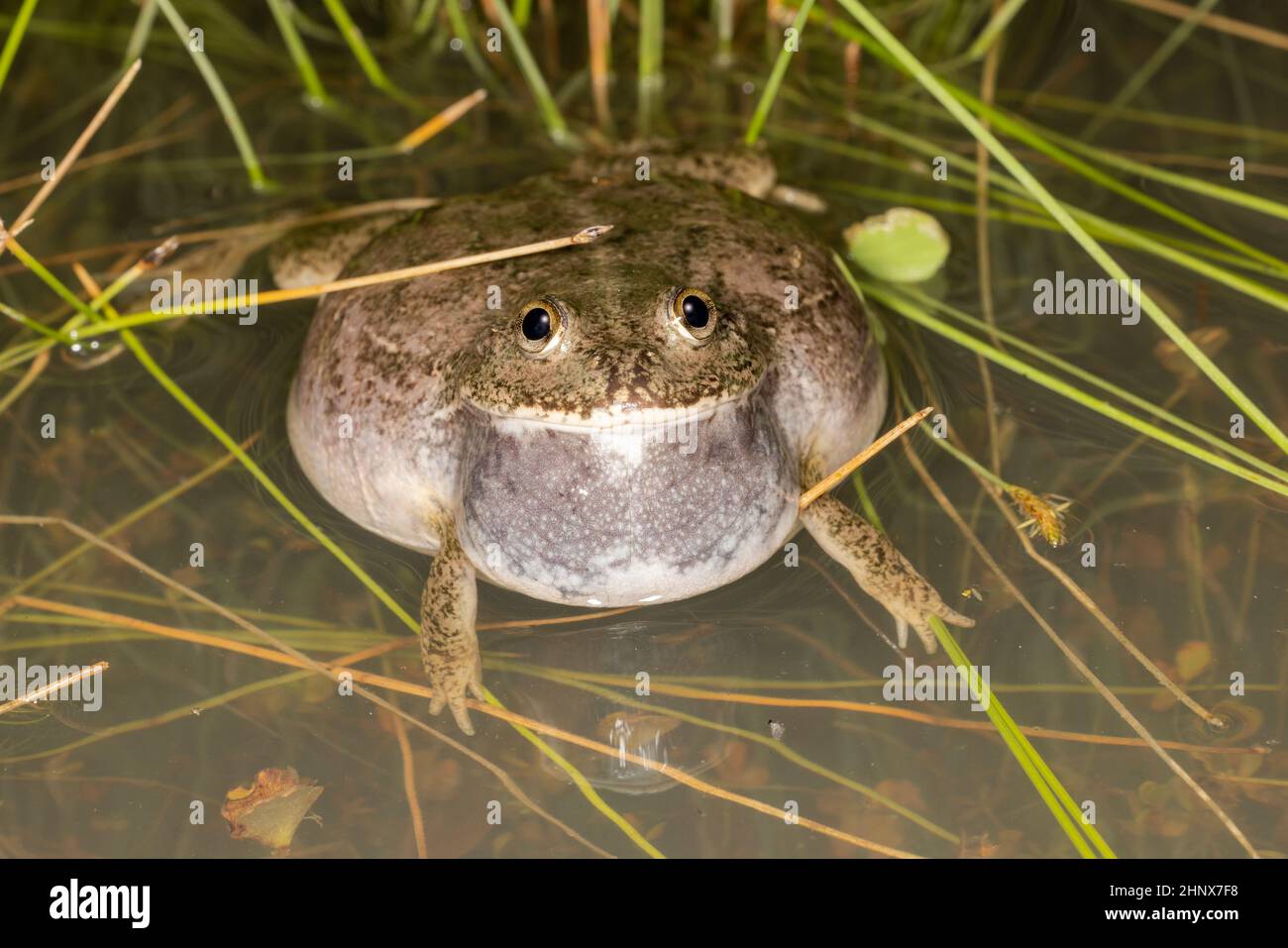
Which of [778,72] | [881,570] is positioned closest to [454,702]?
[881,570]

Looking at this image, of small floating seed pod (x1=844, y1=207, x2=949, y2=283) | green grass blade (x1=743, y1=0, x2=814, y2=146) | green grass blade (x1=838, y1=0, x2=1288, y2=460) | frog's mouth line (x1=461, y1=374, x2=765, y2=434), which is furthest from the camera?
small floating seed pod (x1=844, y1=207, x2=949, y2=283)

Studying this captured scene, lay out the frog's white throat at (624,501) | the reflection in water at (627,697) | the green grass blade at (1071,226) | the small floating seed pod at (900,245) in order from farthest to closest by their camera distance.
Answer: the small floating seed pod at (900,245) < the green grass blade at (1071,226) < the reflection in water at (627,697) < the frog's white throat at (624,501)

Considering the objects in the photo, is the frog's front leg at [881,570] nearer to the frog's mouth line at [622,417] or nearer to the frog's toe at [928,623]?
the frog's toe at [928,623]

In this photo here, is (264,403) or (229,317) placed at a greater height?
(229,317)

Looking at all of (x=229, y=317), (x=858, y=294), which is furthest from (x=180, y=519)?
(x=858, y=294)

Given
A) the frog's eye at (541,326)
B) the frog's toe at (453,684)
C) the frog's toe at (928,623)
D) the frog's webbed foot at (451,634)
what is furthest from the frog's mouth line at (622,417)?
the frog's toe at (928,623)

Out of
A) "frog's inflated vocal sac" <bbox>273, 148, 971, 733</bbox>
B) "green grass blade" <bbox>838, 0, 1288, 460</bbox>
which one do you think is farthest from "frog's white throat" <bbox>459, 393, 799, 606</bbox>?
"green grass blade" <bbox>838, 0, 1288, 460</bbox>

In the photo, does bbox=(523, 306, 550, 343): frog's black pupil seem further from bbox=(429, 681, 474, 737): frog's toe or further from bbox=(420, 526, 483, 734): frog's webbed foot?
bbox=(429, 681, 474, 737): frog's toe

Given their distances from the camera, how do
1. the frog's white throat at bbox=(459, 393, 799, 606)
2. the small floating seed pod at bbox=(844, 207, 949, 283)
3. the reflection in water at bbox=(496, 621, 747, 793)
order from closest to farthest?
the frog's white throat at bbox=(459, 393, 799, 606)
the reflection in water at bbox=(496, 621, 747, 793)
the small floating seed pod at bbox=(844, 207, 949, 283)
